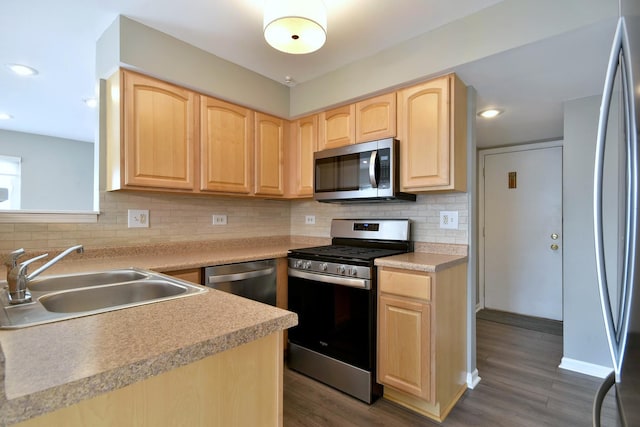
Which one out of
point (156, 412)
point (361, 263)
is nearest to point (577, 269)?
point (361, 263)

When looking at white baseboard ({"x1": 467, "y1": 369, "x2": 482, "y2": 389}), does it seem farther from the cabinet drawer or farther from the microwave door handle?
the microwave door handle

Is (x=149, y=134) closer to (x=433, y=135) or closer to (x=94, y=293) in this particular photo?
(x=94, y=293)

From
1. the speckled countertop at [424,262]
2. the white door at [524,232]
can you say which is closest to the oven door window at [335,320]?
the speckled countertop at [424,262]

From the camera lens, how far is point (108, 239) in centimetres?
215

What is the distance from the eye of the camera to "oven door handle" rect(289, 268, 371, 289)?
200 cm

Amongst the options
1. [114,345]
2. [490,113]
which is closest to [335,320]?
[114,345]

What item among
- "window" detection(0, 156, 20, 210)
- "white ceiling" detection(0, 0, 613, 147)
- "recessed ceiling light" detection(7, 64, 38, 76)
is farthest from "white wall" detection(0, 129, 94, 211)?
"recessed ceiling light" detection(7, 64, 38, 76)

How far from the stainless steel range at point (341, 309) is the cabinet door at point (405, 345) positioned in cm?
7

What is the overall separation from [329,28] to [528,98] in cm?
162

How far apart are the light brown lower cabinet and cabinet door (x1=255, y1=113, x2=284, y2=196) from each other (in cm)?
202

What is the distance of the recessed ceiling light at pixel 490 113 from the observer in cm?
271

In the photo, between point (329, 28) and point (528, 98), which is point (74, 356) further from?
point (528, 98)

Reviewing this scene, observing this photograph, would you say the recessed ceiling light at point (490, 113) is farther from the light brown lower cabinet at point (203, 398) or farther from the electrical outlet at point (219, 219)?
the light brown lower cabinet at point (203, 398)

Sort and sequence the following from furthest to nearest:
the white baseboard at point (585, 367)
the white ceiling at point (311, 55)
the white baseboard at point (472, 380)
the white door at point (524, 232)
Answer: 1. the white door at point (524, 232)
2. the white baseboard at point (585, 367)
3. the white baseboard at point (472, 380)
4. the white ceiling at point (311, 55)
